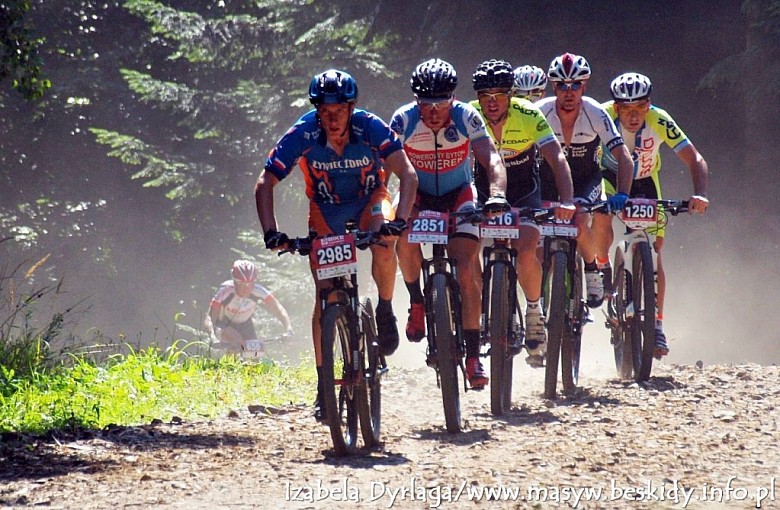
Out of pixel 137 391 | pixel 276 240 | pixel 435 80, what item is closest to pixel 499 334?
pixel 435 80

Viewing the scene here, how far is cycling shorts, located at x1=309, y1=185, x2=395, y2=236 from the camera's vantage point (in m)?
7.69

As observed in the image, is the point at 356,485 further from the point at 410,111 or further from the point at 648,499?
the point at 410,111

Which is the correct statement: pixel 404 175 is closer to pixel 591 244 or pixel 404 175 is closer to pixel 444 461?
pixel 444 461

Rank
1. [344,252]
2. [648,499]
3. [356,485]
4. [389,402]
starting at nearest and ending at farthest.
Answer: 1. [648,499]
2. [356,485]
3. [344,252]
4. [389,402]

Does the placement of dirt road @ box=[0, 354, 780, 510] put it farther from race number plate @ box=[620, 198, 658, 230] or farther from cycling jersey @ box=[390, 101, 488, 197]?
cycling jersey @ box=[390, 101, 488, 197]

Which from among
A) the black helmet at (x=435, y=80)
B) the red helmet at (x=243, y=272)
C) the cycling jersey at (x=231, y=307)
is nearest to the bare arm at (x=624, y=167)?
the black helmet at (x=435, y=80)

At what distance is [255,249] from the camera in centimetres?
2759

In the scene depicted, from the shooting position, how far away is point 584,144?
10.1m

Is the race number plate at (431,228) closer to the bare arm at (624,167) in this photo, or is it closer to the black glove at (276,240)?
the black glove at (276,240)

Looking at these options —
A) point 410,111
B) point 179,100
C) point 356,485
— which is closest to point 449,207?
point 410,111

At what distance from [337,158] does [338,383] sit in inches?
54.7

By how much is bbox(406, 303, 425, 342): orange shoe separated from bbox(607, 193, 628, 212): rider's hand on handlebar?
72.0 inches

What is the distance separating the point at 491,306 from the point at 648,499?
285 cm

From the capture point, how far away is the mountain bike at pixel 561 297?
9094mm
